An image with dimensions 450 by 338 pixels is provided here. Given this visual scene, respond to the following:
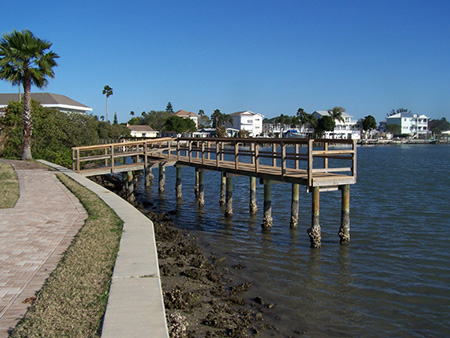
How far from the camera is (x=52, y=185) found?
1752 centimetres

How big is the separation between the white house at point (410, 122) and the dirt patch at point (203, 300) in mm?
189593

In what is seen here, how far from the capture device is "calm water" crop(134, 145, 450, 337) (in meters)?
9.41

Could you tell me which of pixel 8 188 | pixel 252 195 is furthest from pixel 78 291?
pixel 252 195

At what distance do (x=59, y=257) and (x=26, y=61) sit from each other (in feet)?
75.9

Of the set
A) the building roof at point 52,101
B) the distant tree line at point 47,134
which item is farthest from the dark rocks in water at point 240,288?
the building roof at point 52,101

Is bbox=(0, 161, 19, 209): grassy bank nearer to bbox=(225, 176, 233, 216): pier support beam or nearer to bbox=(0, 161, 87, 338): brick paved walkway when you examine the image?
bbox=(0, 161, 87, 338): brick paved walkway

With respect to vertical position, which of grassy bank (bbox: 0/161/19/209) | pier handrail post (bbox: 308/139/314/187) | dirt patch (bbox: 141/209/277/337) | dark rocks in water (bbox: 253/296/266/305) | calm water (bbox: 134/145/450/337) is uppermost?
pier handrail post (bbox: 308/139/314/187)

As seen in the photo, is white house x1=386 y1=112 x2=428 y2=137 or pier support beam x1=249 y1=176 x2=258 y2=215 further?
white house x1=386 y1=112 x2=428 y2=137

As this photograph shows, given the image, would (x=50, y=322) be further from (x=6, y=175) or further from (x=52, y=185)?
(x=6, y=175)

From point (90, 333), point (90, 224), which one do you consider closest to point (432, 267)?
point (90, 224)

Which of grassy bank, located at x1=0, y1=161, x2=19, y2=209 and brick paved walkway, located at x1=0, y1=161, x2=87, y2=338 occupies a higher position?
grassy bank, located at x1=0, y1=161, x2=19, y2=209

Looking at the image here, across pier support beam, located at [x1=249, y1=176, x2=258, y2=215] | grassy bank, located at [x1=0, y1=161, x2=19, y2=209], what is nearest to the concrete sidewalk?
grassy bank, located at [x1=0, y1=161, x2=19, y2=209]

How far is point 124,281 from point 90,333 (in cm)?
169

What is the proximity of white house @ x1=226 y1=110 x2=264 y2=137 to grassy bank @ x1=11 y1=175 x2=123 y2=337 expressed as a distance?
128754mm
